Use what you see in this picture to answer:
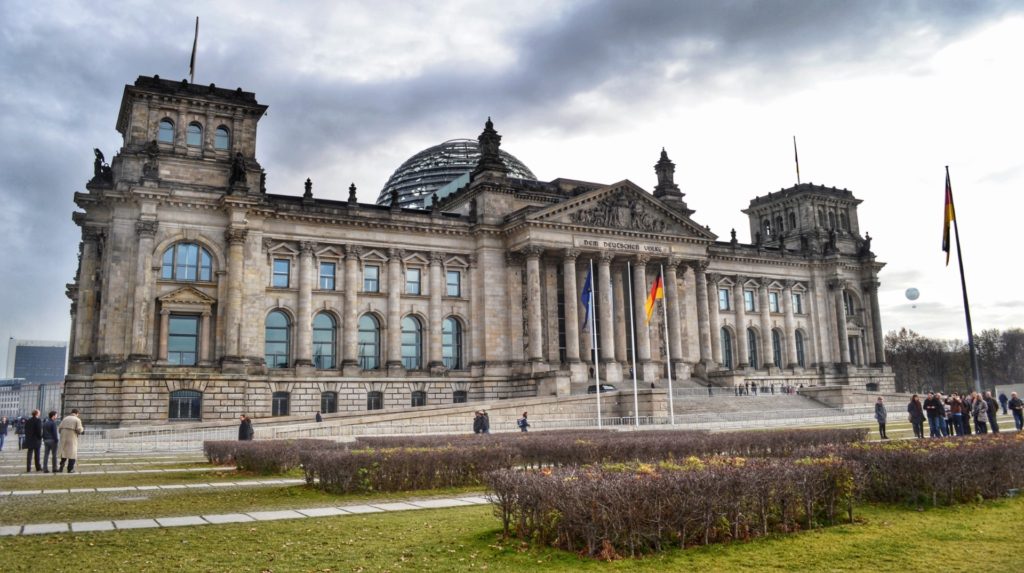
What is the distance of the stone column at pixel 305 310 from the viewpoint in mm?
59656

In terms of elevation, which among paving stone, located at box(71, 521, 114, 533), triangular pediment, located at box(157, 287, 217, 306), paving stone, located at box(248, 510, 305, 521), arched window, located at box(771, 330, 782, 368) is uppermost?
triangular pediment, located at box(157, 287, 217, 306)

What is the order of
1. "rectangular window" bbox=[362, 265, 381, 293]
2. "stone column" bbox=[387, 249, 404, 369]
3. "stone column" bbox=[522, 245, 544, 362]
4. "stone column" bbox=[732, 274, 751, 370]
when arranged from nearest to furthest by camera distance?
"stone column" bbox=[387, 249, 404, 369], "rectangular window" bbox=[362, 265, 381, 293], "stone column" bbox=[522, 245, 544, 362], "stone column" bbox=[732, 274, 751, 370]

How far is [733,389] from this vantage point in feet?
222

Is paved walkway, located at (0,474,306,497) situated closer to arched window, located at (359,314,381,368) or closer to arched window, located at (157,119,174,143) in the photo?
arched window, located at (359,314,381,368)

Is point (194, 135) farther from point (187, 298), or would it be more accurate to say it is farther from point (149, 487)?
point (149, 487)

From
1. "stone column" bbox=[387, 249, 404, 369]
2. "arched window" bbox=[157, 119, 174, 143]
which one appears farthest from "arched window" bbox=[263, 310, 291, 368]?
"arched window" bbox=[157, 119, 174, 143]

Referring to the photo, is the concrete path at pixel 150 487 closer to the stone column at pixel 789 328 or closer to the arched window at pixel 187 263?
the arched window at pixel 187 263

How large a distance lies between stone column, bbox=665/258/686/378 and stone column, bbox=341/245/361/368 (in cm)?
2811

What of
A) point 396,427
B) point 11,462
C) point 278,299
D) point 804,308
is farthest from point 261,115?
point 804,308

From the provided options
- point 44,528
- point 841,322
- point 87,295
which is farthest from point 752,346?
point 44,528

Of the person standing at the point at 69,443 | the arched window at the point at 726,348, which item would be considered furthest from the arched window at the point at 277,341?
the arched window at the point at 726,348

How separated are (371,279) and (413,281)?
3.66 metres

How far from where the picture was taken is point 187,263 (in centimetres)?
5612

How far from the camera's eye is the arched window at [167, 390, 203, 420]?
52.8 meters
